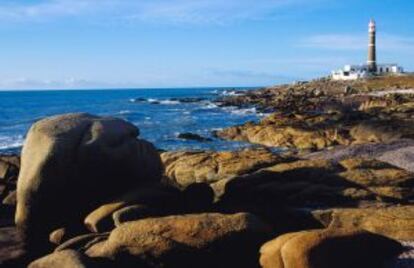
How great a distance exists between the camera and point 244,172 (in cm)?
1759

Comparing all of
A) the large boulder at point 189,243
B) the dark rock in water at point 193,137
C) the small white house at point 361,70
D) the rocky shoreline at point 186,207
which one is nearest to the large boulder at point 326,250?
the rocky shoreline at point 186,207

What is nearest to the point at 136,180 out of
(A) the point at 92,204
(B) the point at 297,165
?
(A) the point at 92,204

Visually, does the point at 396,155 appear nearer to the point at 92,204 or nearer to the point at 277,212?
the point at 277,212

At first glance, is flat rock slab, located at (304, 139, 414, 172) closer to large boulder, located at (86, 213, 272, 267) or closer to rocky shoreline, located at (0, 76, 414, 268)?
rocky shoreline, located at (0, 76, 414, 268)

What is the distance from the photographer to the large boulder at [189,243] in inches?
439

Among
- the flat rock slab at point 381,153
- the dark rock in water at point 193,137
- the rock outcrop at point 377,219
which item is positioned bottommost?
the dark rock in water at point 193,137

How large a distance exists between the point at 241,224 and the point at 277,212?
2386 mm

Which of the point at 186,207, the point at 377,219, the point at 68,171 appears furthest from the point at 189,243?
the point at 377,219

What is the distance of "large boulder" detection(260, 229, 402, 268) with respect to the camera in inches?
408

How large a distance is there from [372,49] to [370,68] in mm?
4400

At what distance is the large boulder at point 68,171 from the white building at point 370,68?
358ft

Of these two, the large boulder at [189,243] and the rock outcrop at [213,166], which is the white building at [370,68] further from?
the large boulder at [189,243]

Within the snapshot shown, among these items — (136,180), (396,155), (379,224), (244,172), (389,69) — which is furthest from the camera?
(389,69)

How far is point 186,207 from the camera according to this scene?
14.0 meters
